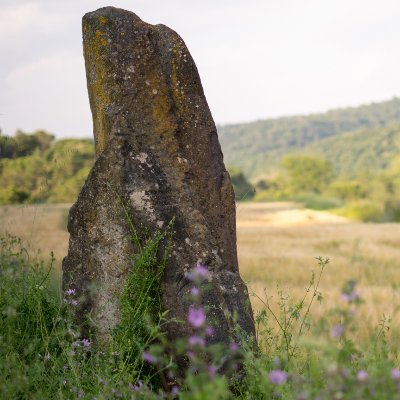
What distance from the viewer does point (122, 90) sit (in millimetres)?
5559

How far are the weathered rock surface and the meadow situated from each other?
1.05 ft

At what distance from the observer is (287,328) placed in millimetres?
5035

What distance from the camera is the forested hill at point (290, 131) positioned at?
498ft

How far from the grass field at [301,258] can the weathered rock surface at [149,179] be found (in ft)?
2.45

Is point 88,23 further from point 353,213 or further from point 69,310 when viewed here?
point 353,213

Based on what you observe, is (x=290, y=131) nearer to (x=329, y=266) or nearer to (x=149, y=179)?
(x=329, y=266)

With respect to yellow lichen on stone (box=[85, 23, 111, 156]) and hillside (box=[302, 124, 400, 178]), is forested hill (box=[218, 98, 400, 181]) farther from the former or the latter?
yellow lichen on stone (box=[85, 23, 111, 156])

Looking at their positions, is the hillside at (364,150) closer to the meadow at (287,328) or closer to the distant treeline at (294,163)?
the distant treeline at (294,163)

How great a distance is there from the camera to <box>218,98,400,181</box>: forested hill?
5974 inches

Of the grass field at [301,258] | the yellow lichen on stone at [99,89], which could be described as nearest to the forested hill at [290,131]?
the grass field at [301,258]

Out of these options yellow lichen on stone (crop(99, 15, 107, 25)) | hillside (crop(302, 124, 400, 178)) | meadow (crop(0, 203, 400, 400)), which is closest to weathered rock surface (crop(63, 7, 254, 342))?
yellow lichen on stone (crop(99, 15, 107, 25))

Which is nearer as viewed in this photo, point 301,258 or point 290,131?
point 301,258

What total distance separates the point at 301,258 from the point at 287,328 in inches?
495

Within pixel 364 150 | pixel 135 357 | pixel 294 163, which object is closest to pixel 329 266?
pixel 135 357
